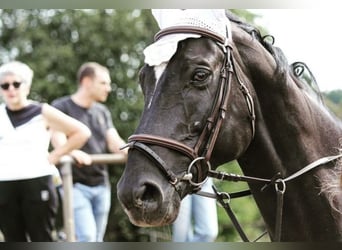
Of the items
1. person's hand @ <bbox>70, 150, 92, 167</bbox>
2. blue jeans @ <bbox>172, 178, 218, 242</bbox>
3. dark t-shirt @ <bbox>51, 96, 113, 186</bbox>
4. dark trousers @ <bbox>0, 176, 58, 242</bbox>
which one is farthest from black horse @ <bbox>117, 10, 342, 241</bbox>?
dark t-shirt @ <bbox>51, 96, 113, 186</bbox>

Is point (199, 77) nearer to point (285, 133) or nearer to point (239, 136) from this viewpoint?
point (239, 136)

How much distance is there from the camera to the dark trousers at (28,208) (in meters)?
5.11

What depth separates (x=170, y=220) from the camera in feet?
8.93

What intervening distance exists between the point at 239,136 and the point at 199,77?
30 centimetres

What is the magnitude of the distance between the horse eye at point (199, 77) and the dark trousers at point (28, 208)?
2.60 metres

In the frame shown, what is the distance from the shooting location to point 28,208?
5113mm

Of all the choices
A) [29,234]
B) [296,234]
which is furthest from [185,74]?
[29,234]

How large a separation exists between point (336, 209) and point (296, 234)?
0.20 meters

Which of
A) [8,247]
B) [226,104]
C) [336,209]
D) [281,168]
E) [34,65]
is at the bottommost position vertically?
[8,247]

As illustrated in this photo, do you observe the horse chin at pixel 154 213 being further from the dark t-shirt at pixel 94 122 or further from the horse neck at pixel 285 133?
the dark t-shirt at pixel 94 122

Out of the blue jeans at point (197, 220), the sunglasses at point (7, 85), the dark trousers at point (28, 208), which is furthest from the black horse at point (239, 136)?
the sunglasses at point (7, 85)

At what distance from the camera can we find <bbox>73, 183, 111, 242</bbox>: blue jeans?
18.6ft

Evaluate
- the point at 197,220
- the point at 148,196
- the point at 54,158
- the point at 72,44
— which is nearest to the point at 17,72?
the point at 54,158

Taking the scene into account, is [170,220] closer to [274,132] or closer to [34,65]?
[274,132]
